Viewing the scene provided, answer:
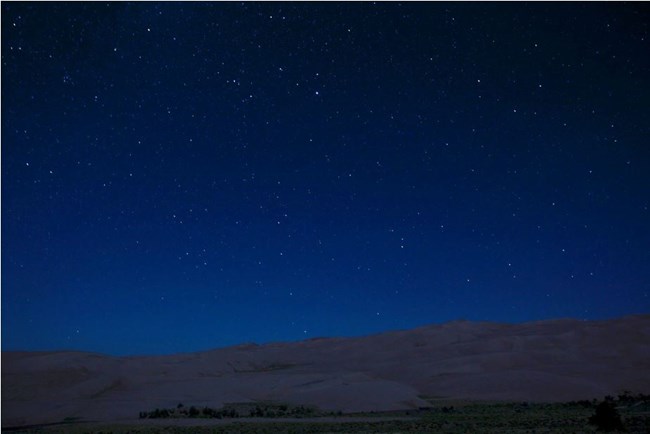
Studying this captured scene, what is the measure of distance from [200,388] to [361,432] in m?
23.0

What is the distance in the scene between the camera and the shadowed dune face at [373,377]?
33.7m

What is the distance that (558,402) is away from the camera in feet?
105

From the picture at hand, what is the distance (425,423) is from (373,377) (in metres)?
24.2

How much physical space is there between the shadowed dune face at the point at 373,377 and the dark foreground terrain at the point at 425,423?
11.2ft

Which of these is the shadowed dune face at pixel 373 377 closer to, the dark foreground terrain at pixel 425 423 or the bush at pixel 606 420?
the dark foreground terrain at pixel 425 423

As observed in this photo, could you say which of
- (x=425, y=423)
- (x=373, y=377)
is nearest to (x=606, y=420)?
(x=425, y=423)

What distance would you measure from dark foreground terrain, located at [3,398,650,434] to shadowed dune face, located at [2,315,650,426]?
3.41 m

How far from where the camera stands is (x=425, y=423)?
76.3 feet

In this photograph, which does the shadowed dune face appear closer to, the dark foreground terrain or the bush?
the dark foreground terrain

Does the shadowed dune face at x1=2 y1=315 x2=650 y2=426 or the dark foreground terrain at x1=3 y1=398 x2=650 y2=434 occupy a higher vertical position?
the shadowed dune face at x1=2 y1=315 x2=650 y2=426

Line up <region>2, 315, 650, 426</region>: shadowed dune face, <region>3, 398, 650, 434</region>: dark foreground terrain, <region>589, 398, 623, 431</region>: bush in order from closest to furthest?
<region>589, 398, 623, 431</region>: bush < <region>3, 398, 650, 434</region>: dark foreground terrain < <region>2, 315, 650, 426</region>: shadowed dune face

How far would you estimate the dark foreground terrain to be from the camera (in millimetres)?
20891

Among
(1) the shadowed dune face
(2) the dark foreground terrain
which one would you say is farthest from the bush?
(1) the shadowed dune face

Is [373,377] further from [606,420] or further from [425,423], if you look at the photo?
[606,420]
